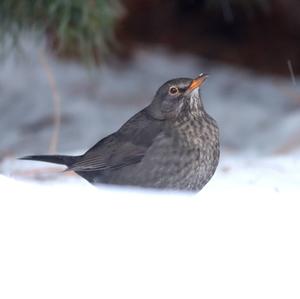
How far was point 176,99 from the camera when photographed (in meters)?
4.83

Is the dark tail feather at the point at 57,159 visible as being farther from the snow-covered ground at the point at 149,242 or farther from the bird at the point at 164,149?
the snow-covered ground at the point at 149,242

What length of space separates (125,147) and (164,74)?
4.56 m

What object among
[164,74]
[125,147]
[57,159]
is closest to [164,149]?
[125,147]

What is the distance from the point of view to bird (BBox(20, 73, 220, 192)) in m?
4.49

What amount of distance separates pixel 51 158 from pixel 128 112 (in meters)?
3.27

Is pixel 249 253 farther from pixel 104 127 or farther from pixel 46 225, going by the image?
pixel 104 127

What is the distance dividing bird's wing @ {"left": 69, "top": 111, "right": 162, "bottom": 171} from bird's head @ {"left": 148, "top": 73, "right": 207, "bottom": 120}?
0.06 meters

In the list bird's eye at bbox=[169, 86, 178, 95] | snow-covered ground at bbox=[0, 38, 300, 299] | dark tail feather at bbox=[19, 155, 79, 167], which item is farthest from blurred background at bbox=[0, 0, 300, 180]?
snow-covered ground at bbox=[0, 38, 300, 299]

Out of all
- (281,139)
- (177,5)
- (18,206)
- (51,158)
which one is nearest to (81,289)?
(18,206)

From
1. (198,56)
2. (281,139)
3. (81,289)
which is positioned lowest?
(81,289)

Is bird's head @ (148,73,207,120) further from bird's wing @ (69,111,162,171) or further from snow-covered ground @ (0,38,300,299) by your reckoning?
snow-covered ground @ (0,38,300,299)

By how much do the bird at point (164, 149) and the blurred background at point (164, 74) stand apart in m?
1.99

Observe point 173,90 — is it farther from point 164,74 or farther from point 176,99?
point 164,74

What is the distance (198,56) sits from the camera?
30.8 feet
